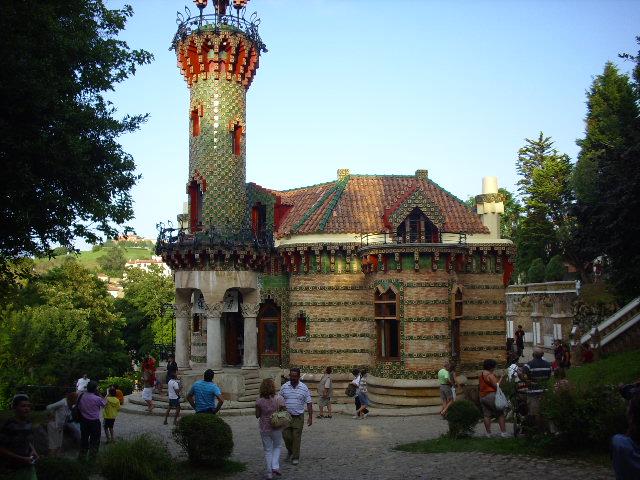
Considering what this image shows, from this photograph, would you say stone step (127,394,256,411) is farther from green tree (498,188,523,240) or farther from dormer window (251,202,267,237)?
green tree (498,188,523,240)

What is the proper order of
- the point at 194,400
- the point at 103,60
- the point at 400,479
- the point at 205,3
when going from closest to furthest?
the point at 400,479
the point at 194,400
the point at 103,60
the point at 205,3

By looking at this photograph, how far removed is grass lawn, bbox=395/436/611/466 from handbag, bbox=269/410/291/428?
340 centimetres

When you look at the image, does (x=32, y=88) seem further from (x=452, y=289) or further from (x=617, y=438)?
(x=452, y=289)

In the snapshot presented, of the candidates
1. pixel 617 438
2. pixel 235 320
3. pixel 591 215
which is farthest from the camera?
pixel 235 320

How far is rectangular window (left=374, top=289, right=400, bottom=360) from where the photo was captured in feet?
80.4

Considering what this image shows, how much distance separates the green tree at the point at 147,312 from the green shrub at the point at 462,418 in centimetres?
3743

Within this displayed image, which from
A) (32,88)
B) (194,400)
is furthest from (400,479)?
(32,88)

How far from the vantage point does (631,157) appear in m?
19.7

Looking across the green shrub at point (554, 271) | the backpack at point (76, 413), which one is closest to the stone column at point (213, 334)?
the backpack at point (76, 413)

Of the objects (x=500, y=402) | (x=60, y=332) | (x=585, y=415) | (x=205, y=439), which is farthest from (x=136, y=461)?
(x=60, y=332)

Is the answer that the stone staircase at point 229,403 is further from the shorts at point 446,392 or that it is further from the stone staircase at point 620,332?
the stone staircase at point 620,332

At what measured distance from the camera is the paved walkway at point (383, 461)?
1087cm

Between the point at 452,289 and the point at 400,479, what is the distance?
13.9 metres

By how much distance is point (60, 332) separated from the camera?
37625mm
